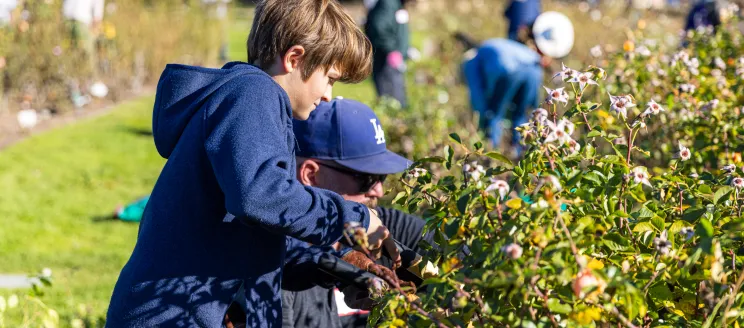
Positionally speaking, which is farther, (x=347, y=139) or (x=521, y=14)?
(x=521, y=14)

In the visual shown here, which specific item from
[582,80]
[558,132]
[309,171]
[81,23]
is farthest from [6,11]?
[558,132]

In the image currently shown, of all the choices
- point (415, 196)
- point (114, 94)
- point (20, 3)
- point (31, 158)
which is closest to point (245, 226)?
point (415, 196)

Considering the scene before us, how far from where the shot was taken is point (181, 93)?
210 cm

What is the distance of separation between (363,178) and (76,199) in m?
4.63

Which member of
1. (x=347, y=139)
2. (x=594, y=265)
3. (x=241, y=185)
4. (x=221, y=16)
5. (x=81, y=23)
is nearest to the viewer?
(x=594, y=265)

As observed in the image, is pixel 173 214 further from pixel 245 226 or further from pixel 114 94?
pixel 114 94

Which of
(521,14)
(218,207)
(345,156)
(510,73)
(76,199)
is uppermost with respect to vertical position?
(218,207)

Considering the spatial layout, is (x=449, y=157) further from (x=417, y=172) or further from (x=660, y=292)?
→ (x=660, y=292)

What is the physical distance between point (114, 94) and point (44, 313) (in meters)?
8.66

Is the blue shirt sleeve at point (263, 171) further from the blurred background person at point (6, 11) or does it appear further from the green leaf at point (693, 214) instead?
the blurred background person at point (6, 11)

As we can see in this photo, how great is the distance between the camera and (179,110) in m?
2.12

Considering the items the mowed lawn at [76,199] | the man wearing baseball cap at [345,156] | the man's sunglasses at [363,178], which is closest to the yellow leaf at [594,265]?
the man wearing baseball cap at [345,156]

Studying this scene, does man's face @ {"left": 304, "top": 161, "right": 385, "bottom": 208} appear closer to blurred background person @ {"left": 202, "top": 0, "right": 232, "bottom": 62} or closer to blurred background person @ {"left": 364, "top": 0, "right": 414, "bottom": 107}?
blurred background person @ {"left": 364, "top": 0, "right": 414, "bottom": 107}

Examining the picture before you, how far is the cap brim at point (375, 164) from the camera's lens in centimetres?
276
